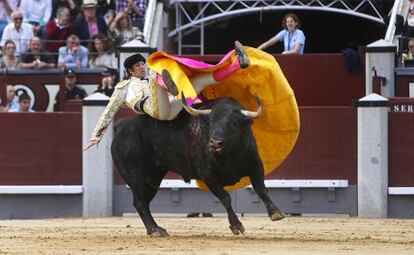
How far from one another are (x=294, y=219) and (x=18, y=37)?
487 centimetres

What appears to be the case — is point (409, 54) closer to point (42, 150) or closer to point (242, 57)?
point (42, 150)

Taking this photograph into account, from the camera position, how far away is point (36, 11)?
1984 cm

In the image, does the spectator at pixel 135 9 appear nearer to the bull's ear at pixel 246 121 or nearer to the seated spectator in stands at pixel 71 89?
the seated spectator in stands at pixel 71 89

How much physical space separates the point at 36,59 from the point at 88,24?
79cm

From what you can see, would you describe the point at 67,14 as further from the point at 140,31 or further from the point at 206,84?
the point at 206,84

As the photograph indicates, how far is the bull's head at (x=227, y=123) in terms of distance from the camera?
39.6ft

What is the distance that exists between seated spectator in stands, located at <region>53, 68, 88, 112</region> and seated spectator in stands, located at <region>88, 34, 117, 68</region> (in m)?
0.46

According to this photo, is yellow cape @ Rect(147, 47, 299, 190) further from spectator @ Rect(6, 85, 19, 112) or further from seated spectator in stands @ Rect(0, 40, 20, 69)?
seated spectator in stands @ Rect(0, 40, 20, 69)

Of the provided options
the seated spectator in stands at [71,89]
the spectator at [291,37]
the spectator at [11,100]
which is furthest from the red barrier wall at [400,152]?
the spectator at [11,100]

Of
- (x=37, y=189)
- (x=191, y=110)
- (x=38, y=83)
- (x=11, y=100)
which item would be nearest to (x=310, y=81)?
(x=38, y=83)

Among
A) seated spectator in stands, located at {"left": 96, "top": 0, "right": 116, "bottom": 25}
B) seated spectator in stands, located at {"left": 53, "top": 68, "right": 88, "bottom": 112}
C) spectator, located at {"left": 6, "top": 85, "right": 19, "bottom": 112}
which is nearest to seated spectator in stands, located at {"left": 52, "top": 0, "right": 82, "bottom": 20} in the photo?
seated spectator in stands, located at {"left": 96, "top": 0, "right": 116, "bottom": 25}

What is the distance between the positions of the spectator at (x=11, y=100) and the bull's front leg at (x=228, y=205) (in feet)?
20.6

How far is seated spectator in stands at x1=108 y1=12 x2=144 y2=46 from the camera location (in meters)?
19.1

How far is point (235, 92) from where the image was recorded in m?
13.1
